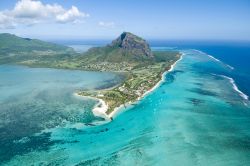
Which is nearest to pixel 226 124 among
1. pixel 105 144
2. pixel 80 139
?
pixel 105 144

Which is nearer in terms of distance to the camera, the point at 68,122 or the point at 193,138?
the point at 193,138

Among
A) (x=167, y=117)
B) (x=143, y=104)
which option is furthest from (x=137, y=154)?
(x=143, y=104)

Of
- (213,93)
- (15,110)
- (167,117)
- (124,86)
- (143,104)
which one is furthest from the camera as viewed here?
(124,86)

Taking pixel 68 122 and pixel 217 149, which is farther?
pixel 68 122

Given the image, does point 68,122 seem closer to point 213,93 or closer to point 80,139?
point 80,139

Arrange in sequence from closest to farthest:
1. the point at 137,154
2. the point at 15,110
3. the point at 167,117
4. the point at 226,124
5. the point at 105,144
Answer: the point at 137,154 < the point at 105,144 < the point at 226,124 < the point at 167,117 < the point at 15,110

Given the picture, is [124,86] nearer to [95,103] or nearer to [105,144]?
[95,103]
